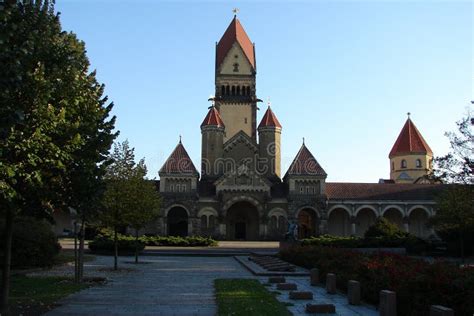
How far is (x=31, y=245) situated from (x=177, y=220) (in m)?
43.8

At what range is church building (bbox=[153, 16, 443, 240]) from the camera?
63.2 m

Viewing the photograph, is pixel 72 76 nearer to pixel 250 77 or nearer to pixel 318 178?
pixel 318 178

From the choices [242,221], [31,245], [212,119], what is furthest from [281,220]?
[31,245]

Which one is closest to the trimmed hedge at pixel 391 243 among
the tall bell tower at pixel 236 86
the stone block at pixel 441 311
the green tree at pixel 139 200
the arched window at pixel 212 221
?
the green tree at pixel 139 200

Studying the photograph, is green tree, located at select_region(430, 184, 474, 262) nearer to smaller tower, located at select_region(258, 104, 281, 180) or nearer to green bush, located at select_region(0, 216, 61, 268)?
green bush, located at select_region(0, 216, 61, 268)

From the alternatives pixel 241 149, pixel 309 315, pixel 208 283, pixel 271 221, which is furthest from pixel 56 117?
pixel 241 149

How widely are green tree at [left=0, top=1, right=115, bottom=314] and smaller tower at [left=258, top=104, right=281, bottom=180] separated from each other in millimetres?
56820

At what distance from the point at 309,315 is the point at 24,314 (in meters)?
6.38

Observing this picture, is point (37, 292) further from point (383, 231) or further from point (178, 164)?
point (178, 164)

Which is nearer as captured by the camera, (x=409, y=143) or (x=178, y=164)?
(x=178, y=164)

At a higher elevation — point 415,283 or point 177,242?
point 415,283

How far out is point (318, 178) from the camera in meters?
65.4

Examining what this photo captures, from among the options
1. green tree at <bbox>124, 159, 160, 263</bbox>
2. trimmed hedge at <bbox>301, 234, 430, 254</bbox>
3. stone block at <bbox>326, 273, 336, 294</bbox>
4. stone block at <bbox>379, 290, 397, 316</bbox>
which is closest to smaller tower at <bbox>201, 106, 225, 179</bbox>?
trimmed hedge at <bbox>301, 234, 430, 254</bbox>

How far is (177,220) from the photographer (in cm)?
6550
